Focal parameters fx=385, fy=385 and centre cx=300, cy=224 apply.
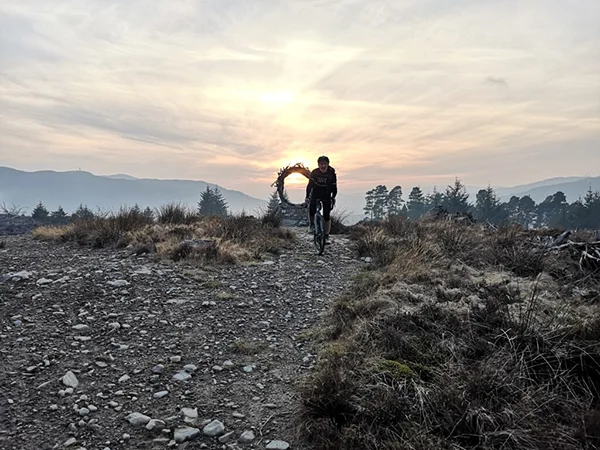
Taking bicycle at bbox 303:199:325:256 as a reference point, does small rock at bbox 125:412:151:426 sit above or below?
below

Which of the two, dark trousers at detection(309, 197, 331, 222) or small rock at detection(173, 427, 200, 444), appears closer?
small rock at detection(173, 427, 200, 444)

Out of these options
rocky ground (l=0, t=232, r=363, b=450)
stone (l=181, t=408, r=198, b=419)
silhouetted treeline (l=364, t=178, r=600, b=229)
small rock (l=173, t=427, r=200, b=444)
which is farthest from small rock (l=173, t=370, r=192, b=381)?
silhouetted treeline (l=364, t=178, r=600, b=229)

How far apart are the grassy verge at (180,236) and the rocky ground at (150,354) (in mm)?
780

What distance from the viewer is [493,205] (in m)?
50.3

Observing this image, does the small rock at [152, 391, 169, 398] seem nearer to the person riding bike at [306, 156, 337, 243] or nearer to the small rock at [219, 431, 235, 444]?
the small rock at [219, 431, 235, 444]

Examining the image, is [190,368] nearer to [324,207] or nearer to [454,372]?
[454,372]

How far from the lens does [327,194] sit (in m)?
9.03

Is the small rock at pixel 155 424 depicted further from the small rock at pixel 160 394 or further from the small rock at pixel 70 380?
the small rock at pixel 70 380

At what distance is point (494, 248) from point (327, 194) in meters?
3.90

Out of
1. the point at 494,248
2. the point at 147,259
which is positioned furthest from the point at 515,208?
the point at 147,259

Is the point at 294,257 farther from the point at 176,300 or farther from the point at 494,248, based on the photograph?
the point at 494,248

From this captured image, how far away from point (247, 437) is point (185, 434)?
0.45 m

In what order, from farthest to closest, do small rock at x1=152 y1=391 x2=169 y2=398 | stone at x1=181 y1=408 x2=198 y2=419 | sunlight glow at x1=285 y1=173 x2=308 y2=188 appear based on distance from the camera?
sunlight glow at x1=285 y1=173 x2=308 y2=188, small rock at x1=152 y1=391 x2=169 y2=398, stone at x1=181 y1=408 x2=198 y2=419

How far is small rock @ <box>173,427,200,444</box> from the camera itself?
2.74 m
